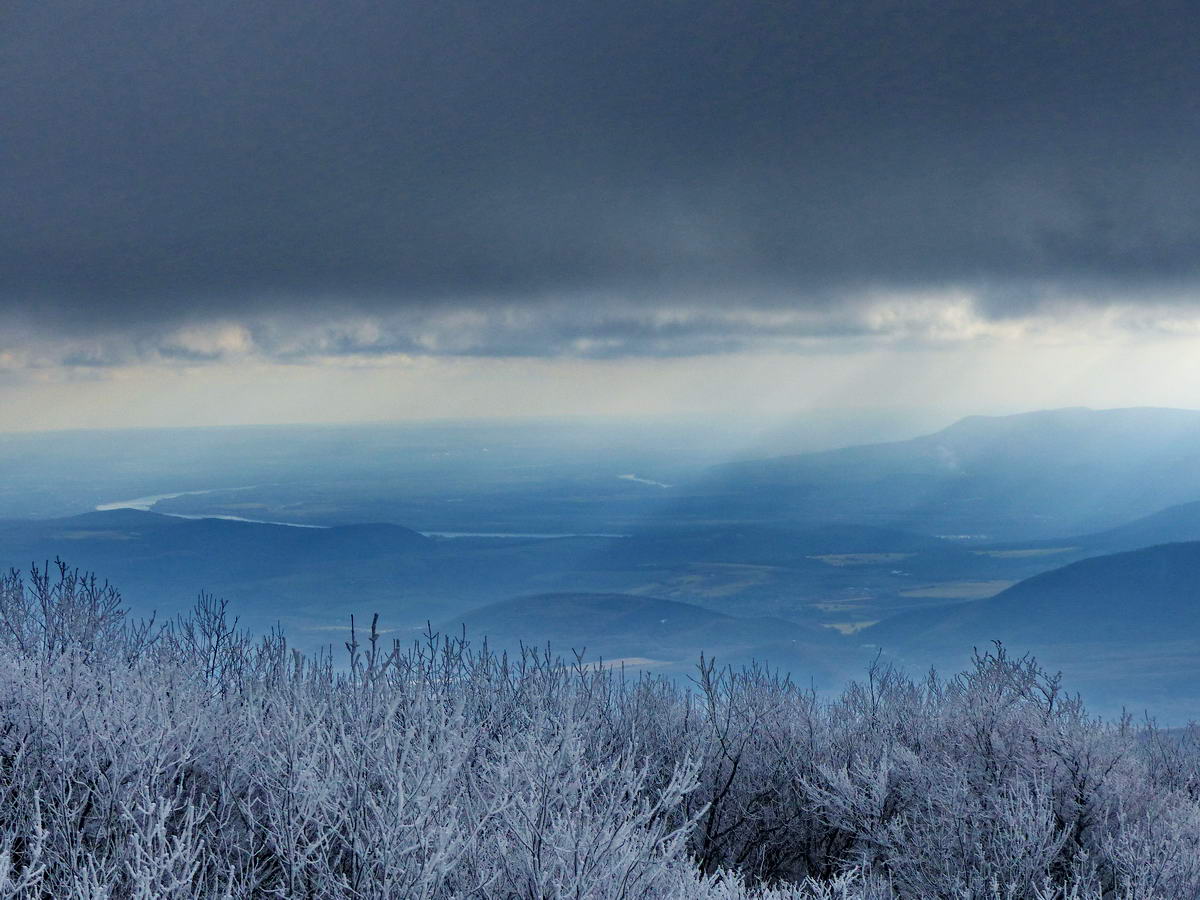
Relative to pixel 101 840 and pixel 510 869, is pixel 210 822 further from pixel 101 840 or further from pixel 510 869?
pixel 510 869

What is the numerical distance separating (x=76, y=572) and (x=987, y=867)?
29.0m

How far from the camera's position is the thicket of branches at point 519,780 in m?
12.9

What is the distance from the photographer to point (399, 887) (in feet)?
41.7

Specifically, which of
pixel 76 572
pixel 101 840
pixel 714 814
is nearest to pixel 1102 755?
pixel 714 814

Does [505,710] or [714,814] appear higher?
[505,710]

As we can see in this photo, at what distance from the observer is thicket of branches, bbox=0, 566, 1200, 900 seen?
12.9 m

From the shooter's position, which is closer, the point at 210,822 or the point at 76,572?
the point at 210,822

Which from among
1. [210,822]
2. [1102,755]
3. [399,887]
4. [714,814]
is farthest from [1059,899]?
[210,822]

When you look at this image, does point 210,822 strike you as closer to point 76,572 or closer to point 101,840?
point 101,840

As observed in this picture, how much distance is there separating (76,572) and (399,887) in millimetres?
26554

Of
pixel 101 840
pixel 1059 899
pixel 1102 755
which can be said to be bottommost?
pixel 1059 899

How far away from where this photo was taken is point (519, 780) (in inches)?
595

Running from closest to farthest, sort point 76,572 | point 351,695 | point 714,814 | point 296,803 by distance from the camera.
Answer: point 296,803 → point 351,695 → point 714,814 → point 76,572

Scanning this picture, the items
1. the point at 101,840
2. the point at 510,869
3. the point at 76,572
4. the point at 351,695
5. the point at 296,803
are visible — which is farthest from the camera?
the point at 76,572
